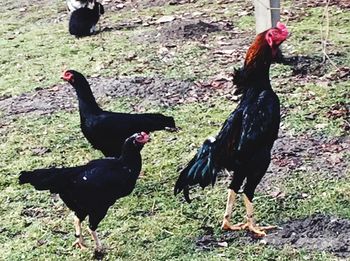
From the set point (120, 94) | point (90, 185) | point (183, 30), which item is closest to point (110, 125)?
point (90, 185)

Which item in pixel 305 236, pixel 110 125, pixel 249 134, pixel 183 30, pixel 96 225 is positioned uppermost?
pixel 249 134

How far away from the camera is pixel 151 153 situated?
5.97 metres

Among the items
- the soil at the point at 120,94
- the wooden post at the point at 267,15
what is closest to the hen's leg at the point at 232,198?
the soil at the point at 120,94

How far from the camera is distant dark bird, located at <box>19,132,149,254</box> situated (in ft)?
14.1

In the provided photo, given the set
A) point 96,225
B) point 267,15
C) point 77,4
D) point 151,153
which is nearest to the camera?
point 96,225

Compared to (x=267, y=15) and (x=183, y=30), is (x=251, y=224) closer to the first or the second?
(x=267, y=15)

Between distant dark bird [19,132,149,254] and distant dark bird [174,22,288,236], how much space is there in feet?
1.34

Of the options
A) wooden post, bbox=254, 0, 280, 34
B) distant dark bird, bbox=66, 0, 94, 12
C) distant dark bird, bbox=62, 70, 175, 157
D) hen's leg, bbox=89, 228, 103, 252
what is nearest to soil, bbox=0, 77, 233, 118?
wooden post, bbox=254, 0, 280, 34

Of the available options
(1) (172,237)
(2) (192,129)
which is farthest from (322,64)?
(1) (172,237)

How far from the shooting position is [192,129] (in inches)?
248

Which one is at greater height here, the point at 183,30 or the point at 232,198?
the point at 183,30

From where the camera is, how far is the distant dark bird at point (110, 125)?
511 centimetres

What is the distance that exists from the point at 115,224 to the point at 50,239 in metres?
0.47

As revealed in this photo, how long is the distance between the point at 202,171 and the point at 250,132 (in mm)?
412
